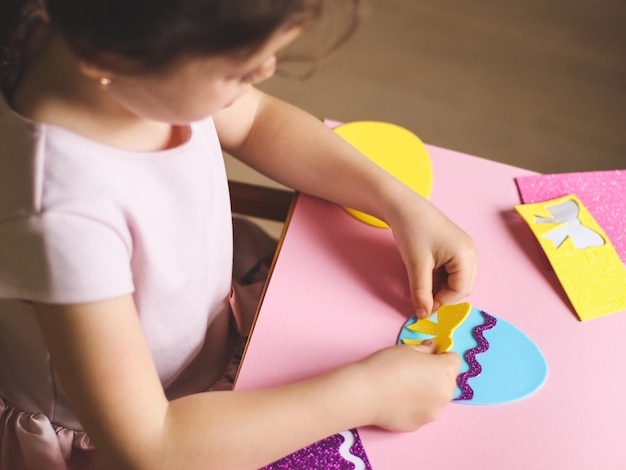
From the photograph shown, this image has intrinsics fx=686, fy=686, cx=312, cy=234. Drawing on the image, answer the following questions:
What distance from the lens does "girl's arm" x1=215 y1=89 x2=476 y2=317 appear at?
0.64 meters

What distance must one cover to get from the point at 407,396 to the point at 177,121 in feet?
0.91

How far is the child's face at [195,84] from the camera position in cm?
40

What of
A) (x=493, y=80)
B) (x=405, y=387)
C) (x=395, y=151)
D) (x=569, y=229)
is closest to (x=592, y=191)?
(x=569, y=229)

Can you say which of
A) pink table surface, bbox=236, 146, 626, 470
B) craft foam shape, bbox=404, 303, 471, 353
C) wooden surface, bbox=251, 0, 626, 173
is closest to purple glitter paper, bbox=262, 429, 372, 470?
pink table surface, bbox=236, 146, 626, 470

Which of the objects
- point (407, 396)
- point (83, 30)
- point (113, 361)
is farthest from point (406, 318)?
point (83, 30)

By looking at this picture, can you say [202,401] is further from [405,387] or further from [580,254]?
[580,254]

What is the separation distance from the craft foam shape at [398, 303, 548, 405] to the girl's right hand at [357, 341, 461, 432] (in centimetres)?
3

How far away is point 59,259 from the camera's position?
439mm

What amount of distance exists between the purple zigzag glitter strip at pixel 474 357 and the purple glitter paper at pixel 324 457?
0.10m

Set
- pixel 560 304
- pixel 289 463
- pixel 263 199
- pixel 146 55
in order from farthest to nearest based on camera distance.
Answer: pixel 263 199 → pixel 560 304 → pixel 289 463 → pixel 146 55

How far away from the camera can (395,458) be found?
534mm

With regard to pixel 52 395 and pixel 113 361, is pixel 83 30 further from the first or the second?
pixel 52 395

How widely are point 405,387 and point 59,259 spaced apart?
280 millimetres

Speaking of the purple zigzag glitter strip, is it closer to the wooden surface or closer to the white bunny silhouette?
the white bunny silhouette
